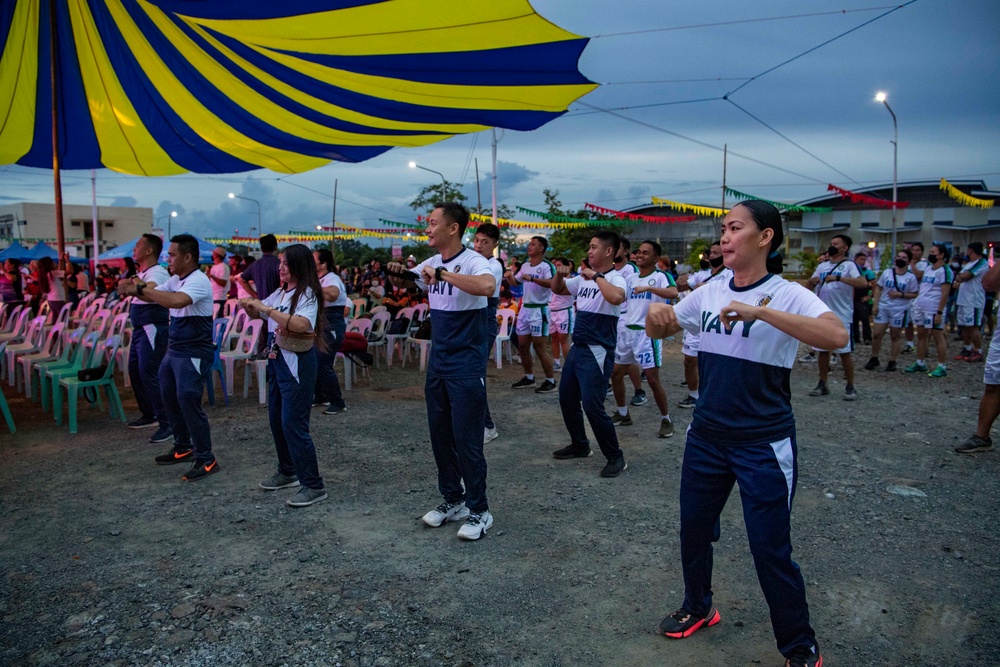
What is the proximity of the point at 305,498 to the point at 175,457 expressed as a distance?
1.66 m

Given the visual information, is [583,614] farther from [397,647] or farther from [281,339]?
[281,339]

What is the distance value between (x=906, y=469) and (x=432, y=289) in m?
4.14

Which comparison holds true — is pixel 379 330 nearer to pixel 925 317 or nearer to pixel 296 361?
pixel 296 361

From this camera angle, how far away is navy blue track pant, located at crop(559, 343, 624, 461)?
504 cm

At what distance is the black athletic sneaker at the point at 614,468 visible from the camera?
5.13 meters

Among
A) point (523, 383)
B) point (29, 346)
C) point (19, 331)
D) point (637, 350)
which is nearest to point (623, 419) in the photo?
point (637, 350)

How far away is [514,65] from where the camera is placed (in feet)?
21.7

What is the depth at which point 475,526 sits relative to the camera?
157 inches

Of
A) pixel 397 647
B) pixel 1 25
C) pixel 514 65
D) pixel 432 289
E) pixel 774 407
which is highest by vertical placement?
pixel 1 25

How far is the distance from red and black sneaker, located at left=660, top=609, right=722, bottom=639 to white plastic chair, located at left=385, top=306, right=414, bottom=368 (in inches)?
307

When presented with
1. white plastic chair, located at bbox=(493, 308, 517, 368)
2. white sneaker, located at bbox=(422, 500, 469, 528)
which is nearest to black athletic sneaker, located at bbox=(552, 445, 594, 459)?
white sneaker, located at bbox=(422, 500, 469, 528)

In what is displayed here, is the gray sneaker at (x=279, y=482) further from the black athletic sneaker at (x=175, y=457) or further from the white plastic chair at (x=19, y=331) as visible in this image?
the white plastic chair at (x=19, y=331)

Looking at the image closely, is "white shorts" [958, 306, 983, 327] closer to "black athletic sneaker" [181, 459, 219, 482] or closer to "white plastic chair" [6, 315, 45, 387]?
"black athletic sneaker" [181, 459, 219, 482]

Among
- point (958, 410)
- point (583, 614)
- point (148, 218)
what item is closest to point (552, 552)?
point (583, 614)
